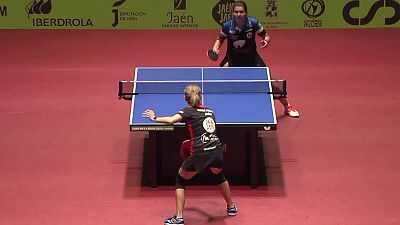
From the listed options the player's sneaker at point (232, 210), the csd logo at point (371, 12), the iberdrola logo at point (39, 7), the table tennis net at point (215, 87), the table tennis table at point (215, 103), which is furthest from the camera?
the iberdrola logo at point (39, 7)

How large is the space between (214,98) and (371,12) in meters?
7.13

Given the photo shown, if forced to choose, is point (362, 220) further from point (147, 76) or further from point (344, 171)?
point (147, 76)

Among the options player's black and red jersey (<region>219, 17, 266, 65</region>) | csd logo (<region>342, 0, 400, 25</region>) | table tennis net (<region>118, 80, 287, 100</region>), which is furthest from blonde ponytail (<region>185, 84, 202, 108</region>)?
csd logo (<region>342, 0, 400, 25</region>)

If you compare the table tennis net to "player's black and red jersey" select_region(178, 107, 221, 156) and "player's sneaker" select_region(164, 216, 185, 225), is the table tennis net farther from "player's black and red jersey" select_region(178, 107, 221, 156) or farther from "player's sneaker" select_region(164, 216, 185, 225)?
"player's sneaker" select_region(164, 216, 185, 225)

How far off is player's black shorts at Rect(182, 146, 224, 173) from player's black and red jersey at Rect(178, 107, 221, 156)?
37 millimetres

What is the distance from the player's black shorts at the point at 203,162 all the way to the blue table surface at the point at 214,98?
65 centimetres

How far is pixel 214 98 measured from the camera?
8938 millimetres

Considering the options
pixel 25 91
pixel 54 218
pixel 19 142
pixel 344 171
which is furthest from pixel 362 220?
pixel 25 91

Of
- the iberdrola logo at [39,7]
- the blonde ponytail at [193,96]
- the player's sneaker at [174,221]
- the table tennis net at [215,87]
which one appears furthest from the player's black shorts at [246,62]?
the iberdrola logo at [39,7]

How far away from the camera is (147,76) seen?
955 centimetres

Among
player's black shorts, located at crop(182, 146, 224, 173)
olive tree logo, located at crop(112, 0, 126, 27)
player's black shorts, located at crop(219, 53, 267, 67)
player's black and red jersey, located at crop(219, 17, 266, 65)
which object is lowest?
player's black shorts, located at crop(182, 146, 224, 173)

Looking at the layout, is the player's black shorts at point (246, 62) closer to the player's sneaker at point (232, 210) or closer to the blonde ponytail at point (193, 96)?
the blonde ponytail at point (193, 96)

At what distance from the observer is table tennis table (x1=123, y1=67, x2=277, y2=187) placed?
8.23m

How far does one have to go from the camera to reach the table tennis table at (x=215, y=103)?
823 centimetres
